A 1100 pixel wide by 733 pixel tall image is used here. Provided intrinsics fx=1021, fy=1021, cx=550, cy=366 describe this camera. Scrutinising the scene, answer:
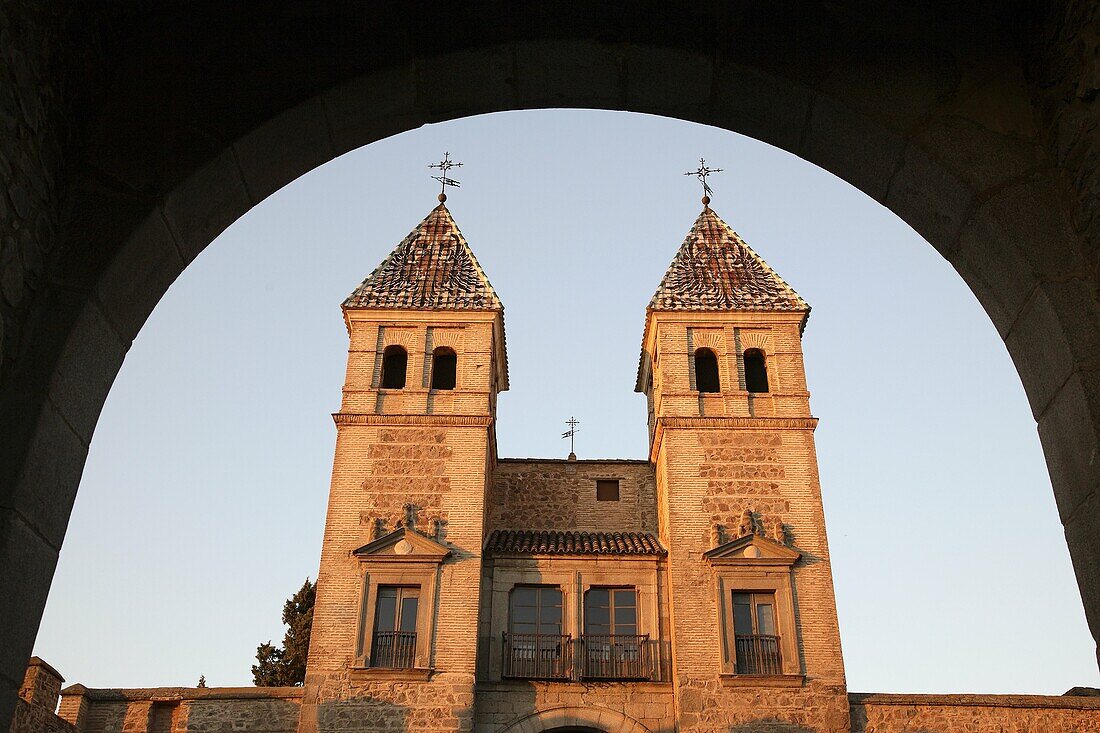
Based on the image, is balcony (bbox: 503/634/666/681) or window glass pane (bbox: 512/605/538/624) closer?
balcony (bbox: 503/634/666/681)

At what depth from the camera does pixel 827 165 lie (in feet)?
15.2

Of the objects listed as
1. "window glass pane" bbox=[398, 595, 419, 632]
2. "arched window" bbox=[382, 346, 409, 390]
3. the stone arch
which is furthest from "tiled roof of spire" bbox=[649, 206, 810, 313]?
the stone arch

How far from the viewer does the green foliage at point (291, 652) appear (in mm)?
29688

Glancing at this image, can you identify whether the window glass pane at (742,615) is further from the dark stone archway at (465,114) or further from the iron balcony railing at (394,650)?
the dark stone archway at (465,114)

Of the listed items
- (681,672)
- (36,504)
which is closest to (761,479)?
(681,672)

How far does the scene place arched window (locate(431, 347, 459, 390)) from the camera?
73.7 feet

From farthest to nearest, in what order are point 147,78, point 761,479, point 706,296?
1. point 706,296
2. point 761,479
3. point 147,78

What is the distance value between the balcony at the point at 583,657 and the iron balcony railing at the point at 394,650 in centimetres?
176

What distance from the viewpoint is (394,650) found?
18.6m

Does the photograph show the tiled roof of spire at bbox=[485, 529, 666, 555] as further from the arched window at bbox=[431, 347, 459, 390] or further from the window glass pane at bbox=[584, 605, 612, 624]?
the arched window at bbox=[431, 347, 459, 390]

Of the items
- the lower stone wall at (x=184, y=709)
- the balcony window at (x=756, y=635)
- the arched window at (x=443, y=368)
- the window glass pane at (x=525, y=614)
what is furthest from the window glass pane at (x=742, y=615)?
the lower stone wall at (x=184, y=709)

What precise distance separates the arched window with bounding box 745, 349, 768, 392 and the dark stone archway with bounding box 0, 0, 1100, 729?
1810 cm

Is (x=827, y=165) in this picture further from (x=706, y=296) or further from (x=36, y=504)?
(x=706, y=296)

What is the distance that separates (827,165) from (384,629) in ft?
52.5
